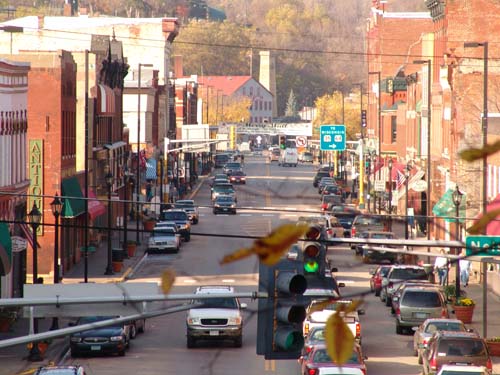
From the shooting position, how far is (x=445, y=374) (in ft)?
75.4

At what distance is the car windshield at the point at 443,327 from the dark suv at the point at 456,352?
2567 mm

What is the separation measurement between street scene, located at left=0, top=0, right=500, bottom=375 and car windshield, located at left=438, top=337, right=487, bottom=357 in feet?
0.11

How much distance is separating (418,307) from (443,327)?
4.50 meters

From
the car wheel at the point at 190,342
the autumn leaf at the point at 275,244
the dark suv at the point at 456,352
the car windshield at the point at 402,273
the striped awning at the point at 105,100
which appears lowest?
the car wheel at the point at 190,342

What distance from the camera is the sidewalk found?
91.6 feet

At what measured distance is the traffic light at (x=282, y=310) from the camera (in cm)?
893

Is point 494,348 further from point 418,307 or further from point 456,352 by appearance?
point 456,352

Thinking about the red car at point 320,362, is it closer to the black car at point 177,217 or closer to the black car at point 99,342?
the black car at point 99,342

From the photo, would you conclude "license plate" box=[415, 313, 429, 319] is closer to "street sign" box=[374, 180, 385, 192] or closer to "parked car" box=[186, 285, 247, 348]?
"parked car" box=[186, 285, 247, 348]

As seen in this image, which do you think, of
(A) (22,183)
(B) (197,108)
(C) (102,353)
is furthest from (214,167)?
(C) (102,353)

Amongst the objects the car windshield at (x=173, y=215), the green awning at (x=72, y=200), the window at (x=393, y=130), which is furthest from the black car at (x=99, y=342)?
the window at (x=393, y=130)

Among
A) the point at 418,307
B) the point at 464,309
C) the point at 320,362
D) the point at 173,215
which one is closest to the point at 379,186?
the point at 173,215

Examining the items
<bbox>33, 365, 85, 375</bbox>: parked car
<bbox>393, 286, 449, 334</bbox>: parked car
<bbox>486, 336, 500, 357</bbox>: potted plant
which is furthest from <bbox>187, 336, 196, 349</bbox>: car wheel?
<bbox>33, 365, 85, 375</bbox>: parked car

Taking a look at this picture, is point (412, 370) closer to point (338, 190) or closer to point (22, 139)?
point (22, 139)
